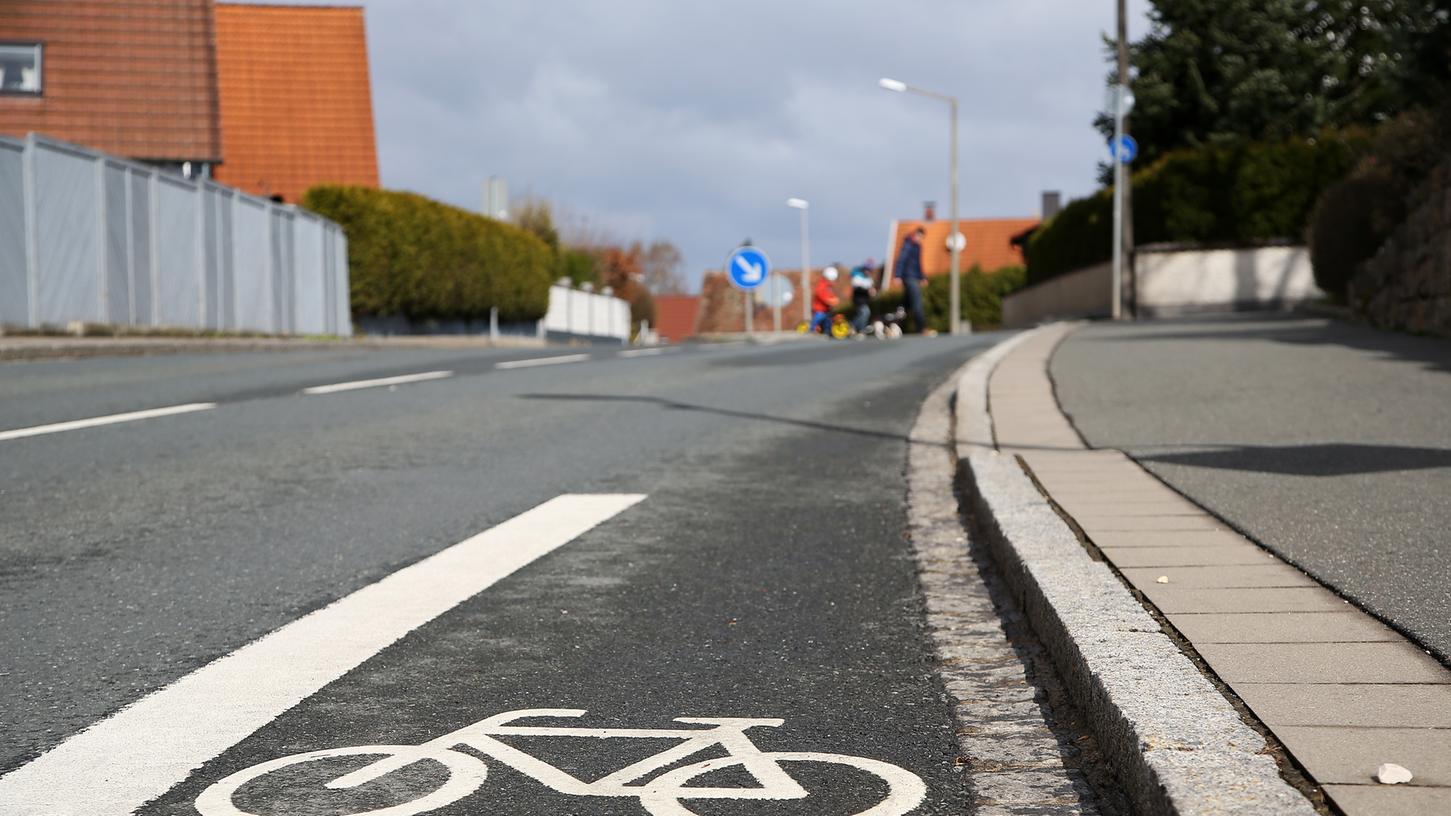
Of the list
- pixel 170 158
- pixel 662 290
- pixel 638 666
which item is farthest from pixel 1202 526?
pixel 662 290

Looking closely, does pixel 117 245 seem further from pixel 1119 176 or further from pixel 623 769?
→ pixel 623 769

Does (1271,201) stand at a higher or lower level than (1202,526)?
higher

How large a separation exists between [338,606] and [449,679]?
1.02 meters

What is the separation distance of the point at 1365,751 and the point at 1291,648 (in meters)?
0.83

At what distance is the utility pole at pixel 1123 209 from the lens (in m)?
31.9

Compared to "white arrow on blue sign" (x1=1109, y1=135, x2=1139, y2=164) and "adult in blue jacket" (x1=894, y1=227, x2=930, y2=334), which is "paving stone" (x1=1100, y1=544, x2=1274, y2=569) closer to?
"adult in blue jacket" (x1=894, y1=227, x2=930, y2=334)

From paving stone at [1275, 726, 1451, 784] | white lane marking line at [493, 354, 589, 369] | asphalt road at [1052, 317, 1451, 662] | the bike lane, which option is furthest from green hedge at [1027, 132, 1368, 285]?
paving stone at [1275, 726, 1451, 784]

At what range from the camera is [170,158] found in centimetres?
3444

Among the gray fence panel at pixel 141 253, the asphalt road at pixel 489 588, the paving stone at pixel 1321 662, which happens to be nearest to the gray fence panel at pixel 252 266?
the gray fence panel at pixel 141 253

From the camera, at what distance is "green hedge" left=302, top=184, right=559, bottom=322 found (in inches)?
1344

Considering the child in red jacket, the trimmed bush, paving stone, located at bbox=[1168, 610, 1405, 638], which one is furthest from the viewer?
the child in red jacket

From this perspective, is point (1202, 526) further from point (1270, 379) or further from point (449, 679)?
point (1270, 379)

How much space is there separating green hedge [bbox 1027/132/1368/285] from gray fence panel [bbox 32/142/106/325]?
2105 centimetres

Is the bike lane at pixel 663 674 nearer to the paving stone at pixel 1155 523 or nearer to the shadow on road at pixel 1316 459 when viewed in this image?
the paving stone at pixel 1155 523
